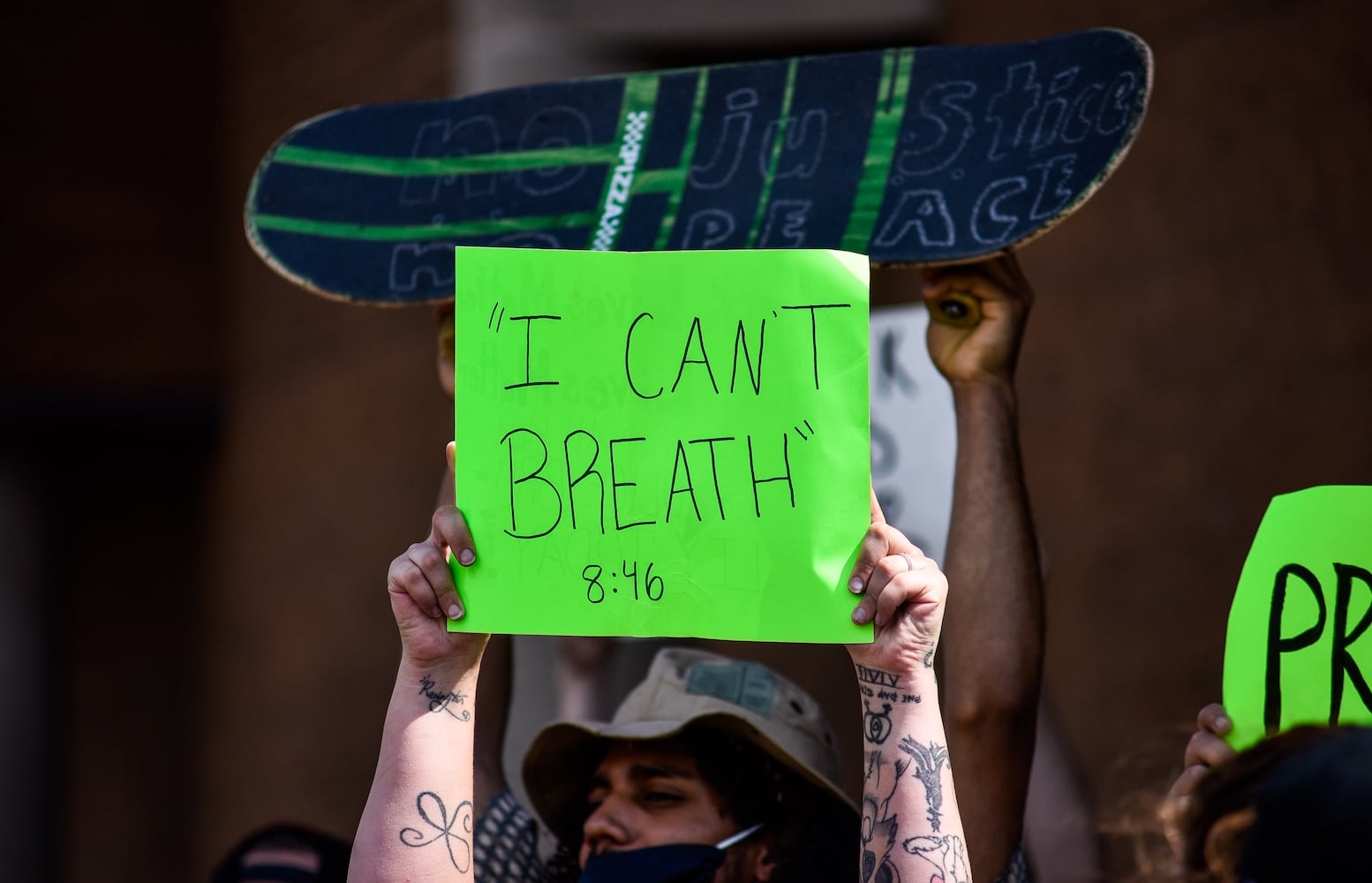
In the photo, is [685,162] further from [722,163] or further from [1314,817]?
[1314,817]

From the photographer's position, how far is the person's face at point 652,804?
221 cm

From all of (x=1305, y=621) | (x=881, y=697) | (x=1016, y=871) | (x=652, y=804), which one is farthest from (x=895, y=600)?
(x=652, y=804)

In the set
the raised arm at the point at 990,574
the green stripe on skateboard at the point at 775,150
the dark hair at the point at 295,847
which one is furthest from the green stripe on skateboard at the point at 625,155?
the dark hair at the point at 295,847

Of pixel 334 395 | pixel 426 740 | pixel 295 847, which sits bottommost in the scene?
pixel 295 847

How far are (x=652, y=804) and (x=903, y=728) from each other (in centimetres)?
62

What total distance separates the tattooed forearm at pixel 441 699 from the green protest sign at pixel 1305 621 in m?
0.88

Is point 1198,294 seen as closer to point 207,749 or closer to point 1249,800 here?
point 1249,800

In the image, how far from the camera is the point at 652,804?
2248 mm

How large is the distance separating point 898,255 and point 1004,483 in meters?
0.36

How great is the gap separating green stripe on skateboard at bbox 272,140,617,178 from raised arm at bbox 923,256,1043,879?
1.91ft

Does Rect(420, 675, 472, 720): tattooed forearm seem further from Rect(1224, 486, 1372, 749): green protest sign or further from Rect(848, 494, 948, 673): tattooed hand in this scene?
Rect(1224, 486, 1372, 749): green protest sign

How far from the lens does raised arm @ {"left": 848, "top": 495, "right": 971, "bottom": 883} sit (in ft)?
5.56

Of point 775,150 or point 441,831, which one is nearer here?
point 441,831

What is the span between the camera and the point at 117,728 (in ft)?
21.3
